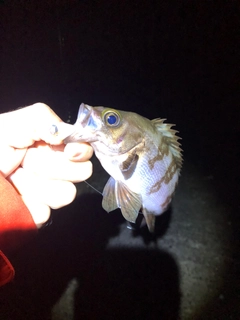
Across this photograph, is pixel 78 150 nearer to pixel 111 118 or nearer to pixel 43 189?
pixel 111 118

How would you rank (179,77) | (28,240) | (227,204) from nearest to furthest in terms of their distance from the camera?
1. (28,240)
2. (227,204)
3. (179,77)

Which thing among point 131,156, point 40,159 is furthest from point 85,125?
point 40,159

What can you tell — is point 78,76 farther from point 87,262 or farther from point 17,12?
point 87,262

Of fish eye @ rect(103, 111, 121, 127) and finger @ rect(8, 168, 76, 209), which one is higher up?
fish eye @ rect(103, 111, 121, 127)

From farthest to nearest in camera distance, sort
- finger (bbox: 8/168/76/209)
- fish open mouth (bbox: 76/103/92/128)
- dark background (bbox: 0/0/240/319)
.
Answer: dark background (bbox: 0/0/240/319) < finger (bbox: 8/168/76/209) < fish open mouth (bbox: 76/103/92/128)

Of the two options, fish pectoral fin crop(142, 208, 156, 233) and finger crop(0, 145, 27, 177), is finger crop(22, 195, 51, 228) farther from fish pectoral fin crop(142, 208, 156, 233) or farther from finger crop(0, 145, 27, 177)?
fish pectoral fin crop(142, 208, 156, 233)

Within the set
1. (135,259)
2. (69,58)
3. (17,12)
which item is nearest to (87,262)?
(135,259)

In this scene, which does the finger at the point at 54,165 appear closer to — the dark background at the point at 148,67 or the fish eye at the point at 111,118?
the fish eye at the point at 111,118

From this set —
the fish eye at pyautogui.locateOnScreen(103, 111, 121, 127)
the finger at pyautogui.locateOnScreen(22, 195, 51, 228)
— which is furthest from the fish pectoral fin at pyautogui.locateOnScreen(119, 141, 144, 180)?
the finger at pyautogui.locateOnScreen(22, 195, 51, 228)

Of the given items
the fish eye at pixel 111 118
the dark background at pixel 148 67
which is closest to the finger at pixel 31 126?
the fish eye at pixel 111 118
